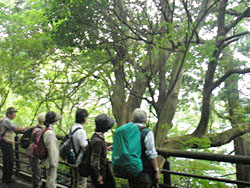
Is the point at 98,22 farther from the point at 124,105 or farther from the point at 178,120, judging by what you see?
the point at 178,120

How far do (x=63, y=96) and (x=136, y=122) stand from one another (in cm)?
737

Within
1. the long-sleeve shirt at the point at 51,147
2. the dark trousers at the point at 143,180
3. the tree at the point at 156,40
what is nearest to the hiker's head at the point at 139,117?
the dark trousers at the point at 143,180

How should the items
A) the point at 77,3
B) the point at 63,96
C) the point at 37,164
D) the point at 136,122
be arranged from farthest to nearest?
the point at 63,96, the point at 77,3, the point at 37,164, the point at 136,122

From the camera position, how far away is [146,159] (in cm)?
288

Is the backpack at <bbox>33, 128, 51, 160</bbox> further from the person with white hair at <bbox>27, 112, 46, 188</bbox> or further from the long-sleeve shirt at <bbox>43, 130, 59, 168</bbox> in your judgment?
the person with white hair at <bbox>27, 112, 46, 188</bbox>

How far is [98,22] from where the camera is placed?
6.54 metres

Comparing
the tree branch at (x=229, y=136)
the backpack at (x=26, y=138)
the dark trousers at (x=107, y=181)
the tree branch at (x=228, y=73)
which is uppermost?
the tree branch at (x=228, y=73)

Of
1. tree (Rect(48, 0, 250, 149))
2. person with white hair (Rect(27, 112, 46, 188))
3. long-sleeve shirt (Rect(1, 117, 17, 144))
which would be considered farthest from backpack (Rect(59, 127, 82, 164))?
tree (Rect(48, 0, 250, 149))

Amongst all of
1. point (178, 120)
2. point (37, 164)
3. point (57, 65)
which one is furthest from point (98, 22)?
point (178, 120)

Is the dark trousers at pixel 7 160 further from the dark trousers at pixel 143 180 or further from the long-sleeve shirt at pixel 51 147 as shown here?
the dark trousers at pixel 143 180

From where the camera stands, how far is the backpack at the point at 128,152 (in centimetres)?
270

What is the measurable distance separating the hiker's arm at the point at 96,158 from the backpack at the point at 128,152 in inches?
9.0

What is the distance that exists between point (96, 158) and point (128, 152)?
471mm

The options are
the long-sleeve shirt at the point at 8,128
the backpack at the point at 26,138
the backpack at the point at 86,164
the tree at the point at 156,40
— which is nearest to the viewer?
the backpack at the point at 86,164
